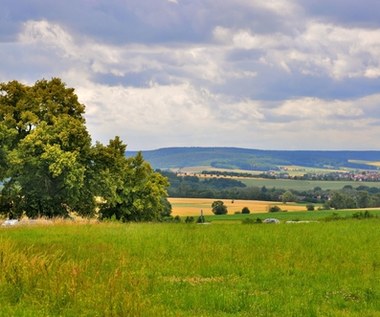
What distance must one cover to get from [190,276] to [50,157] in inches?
996

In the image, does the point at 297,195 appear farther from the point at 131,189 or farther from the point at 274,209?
the point at 131,189

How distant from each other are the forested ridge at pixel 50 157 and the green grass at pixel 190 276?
14311 millimetres

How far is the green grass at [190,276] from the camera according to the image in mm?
11812

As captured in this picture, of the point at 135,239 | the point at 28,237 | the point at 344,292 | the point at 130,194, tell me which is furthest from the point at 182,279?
the point at 130,194

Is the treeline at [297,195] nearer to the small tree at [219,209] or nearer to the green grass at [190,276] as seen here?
the small tree at [219,209]

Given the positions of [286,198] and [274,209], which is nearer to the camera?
[274,209]

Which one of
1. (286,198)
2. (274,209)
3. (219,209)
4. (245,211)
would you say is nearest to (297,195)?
(286,198)

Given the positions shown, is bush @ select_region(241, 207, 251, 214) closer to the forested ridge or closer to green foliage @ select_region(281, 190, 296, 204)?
green foliage @ select_region(281, 190, 296, 204)

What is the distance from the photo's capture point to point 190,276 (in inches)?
639

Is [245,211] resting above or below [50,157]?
below

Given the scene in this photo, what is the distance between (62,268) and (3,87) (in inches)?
1320

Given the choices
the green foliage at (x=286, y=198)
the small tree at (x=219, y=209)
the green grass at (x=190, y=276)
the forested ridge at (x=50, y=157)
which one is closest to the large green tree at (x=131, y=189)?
the forested ridge at (x=50, y=157)

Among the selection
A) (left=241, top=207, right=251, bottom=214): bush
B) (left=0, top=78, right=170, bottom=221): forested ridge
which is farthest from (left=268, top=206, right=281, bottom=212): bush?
(left=0, top=78, right=170, bottom=221): forested ridge

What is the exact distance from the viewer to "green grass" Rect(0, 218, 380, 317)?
11.8 meters
